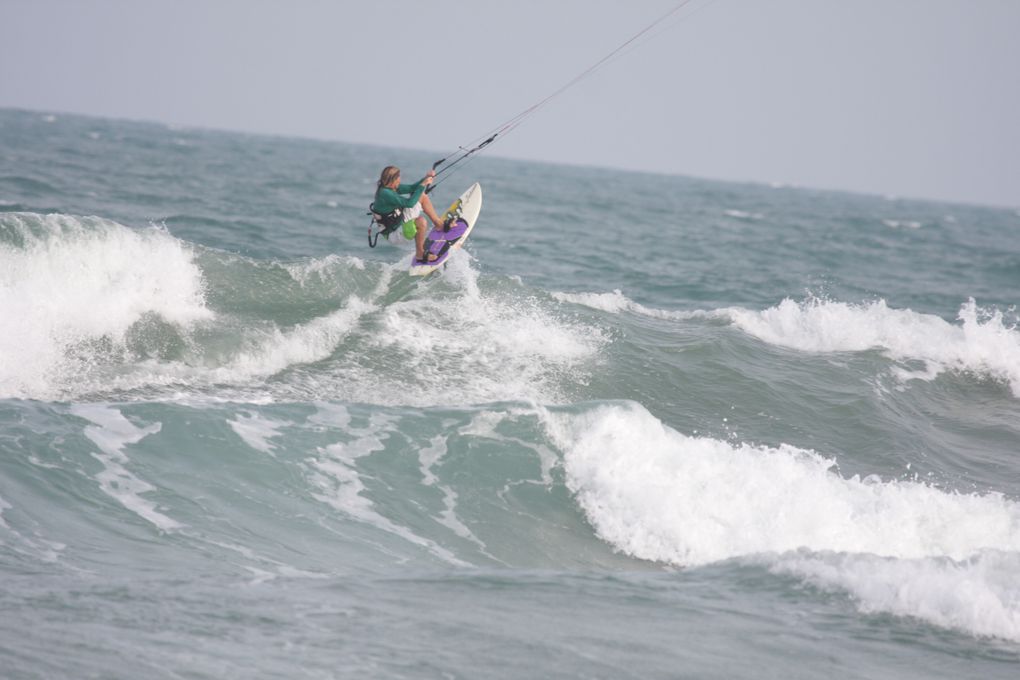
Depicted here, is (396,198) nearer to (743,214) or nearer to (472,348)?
(472,348)

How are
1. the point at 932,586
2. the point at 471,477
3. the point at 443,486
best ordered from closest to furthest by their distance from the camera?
the point at 932,586
the point at 443,486
the point at 471,477

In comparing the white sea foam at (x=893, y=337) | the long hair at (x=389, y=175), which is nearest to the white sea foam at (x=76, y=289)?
the long hair at (x=389, y=175)

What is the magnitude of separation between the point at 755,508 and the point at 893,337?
7.99 meters

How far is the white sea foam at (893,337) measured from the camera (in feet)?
51.3

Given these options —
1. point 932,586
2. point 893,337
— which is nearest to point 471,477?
point 932,586

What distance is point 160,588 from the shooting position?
6.37 metres

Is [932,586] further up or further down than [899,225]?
further down

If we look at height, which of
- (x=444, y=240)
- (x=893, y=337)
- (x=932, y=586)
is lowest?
(x=932, y=586)

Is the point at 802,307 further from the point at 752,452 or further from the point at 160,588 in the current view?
the point at 160,588

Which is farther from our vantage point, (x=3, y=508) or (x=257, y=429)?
(x=257, y=429)

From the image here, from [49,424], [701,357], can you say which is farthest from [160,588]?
[701,357]

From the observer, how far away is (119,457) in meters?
8.82

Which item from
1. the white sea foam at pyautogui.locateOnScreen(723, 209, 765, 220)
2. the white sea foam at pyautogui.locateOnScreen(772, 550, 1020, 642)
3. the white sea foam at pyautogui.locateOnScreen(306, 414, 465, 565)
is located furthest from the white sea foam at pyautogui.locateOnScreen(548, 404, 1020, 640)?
the white sea foam at pyautogui.locateOnScreen(723, 209, 765, 220)

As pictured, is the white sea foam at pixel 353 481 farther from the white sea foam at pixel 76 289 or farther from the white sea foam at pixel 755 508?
the white sea foam at pixel 76 289
